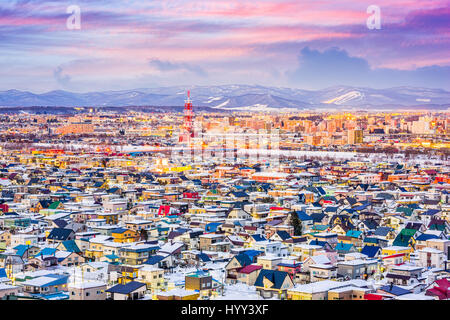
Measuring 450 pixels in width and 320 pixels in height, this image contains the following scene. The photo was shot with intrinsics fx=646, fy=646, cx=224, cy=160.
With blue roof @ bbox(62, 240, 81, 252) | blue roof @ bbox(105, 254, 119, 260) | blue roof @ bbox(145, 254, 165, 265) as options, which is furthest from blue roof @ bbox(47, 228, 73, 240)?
blue roof @ bbox(145, 254, 165, 265)

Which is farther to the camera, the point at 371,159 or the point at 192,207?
the point at 371,159

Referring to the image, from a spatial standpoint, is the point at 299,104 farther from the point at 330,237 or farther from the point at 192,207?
the point at 330,237

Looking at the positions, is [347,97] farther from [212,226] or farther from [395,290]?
[395,290]

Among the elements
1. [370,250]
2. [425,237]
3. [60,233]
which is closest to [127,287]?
[370,250]

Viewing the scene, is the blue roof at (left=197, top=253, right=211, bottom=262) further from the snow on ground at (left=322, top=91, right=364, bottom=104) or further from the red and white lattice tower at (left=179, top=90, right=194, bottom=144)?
the snow on ground at (left=322, top=91, right=364, bottom=104)
